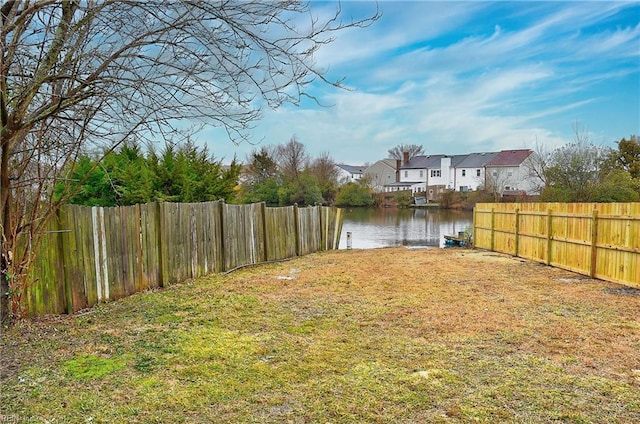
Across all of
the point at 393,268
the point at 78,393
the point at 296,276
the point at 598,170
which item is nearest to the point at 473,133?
the point at 598,170

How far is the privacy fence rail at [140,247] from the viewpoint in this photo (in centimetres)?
457

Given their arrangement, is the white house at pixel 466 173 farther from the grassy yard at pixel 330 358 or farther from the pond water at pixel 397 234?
the grassy yard at pixel 330 358

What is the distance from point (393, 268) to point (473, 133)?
15.0 metres

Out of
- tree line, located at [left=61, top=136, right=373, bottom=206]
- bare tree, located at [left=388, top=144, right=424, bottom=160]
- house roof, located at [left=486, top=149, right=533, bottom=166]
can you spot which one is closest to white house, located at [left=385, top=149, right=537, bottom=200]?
house roof, located at [left=486, top=149, right=533, bottom=166]

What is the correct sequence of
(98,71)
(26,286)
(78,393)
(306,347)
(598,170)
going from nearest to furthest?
(78,393)
(98,71)
(306,347)
(26,286)
(598,170)

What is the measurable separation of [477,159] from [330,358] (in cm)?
4920

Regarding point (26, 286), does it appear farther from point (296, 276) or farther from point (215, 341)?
point (296, 276)

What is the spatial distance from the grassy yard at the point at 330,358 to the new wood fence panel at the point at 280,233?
132 inches

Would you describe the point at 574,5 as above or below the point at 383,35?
above

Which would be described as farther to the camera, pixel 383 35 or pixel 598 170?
pixel 598 170

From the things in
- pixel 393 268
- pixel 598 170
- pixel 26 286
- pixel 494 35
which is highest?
pixel 494 35

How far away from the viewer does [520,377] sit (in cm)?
326

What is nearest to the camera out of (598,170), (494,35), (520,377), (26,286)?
(520,377)

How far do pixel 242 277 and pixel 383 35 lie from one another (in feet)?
15.0
